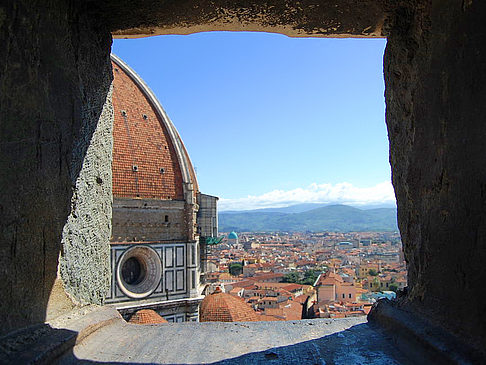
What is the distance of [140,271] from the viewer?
10.6 metres

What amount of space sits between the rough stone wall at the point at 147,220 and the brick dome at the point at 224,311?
190 cm

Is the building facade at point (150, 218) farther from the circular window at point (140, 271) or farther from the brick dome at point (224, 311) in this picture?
the brick dome at point (224, 311)

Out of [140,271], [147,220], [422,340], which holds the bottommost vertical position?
[140,271]

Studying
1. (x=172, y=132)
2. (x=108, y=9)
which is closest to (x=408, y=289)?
(x=108, y=9)

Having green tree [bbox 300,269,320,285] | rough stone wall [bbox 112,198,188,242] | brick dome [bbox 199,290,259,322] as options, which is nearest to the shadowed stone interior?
brick dome [bbox 199,290,259,322]

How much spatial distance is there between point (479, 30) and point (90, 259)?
1.73 metres

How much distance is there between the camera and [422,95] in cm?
154

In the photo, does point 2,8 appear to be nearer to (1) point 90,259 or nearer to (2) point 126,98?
(1) point 90,259

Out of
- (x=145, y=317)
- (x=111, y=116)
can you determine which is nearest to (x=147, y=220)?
(x=145, y=317)

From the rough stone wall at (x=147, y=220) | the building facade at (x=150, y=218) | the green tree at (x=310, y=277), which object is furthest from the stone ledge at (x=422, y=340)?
the green tree at (x=310, y=277)

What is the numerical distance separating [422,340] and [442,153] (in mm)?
631

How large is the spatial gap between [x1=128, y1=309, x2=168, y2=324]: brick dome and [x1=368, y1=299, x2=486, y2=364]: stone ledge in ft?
26.0

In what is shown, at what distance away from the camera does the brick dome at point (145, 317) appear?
886 cm

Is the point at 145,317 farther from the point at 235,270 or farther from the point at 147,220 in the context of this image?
the point at 235,270
